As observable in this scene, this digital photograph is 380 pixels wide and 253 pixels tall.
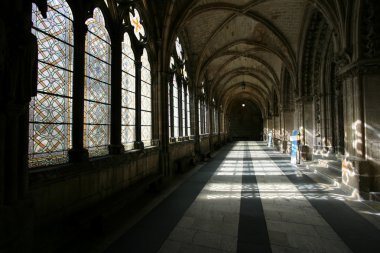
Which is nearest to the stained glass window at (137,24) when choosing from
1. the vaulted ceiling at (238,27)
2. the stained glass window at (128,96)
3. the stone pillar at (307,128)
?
the stained glass window at (128,96)

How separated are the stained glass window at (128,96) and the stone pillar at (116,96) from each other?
56 centimetres

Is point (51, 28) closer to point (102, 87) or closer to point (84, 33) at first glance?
point (84, 33)

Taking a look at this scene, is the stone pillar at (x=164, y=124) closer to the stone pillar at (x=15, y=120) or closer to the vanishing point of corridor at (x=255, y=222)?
the vanishing point of corridor at (x=255, y=222)

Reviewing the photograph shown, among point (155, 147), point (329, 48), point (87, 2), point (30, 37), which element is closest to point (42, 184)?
point (30, 37)

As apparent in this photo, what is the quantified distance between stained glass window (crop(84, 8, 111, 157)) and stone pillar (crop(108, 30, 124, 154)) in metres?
0.11

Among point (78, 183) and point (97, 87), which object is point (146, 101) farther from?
point (78, 183)

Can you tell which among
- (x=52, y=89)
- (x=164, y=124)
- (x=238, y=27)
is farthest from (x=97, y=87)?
(x=238, y=27)

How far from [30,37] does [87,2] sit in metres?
2.12

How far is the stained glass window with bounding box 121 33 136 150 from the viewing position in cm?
609

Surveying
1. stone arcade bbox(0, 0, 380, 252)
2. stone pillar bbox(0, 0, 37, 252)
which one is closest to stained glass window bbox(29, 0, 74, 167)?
stone arcade bbox(0, 0, 380, 252)

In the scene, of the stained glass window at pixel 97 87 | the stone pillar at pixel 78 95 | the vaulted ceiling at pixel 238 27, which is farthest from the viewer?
the vaulted ceiling at pixel 238 27

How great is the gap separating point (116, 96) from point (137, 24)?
113 inches

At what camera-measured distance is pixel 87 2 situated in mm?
4305

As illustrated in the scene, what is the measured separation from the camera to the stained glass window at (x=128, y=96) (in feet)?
20.0
